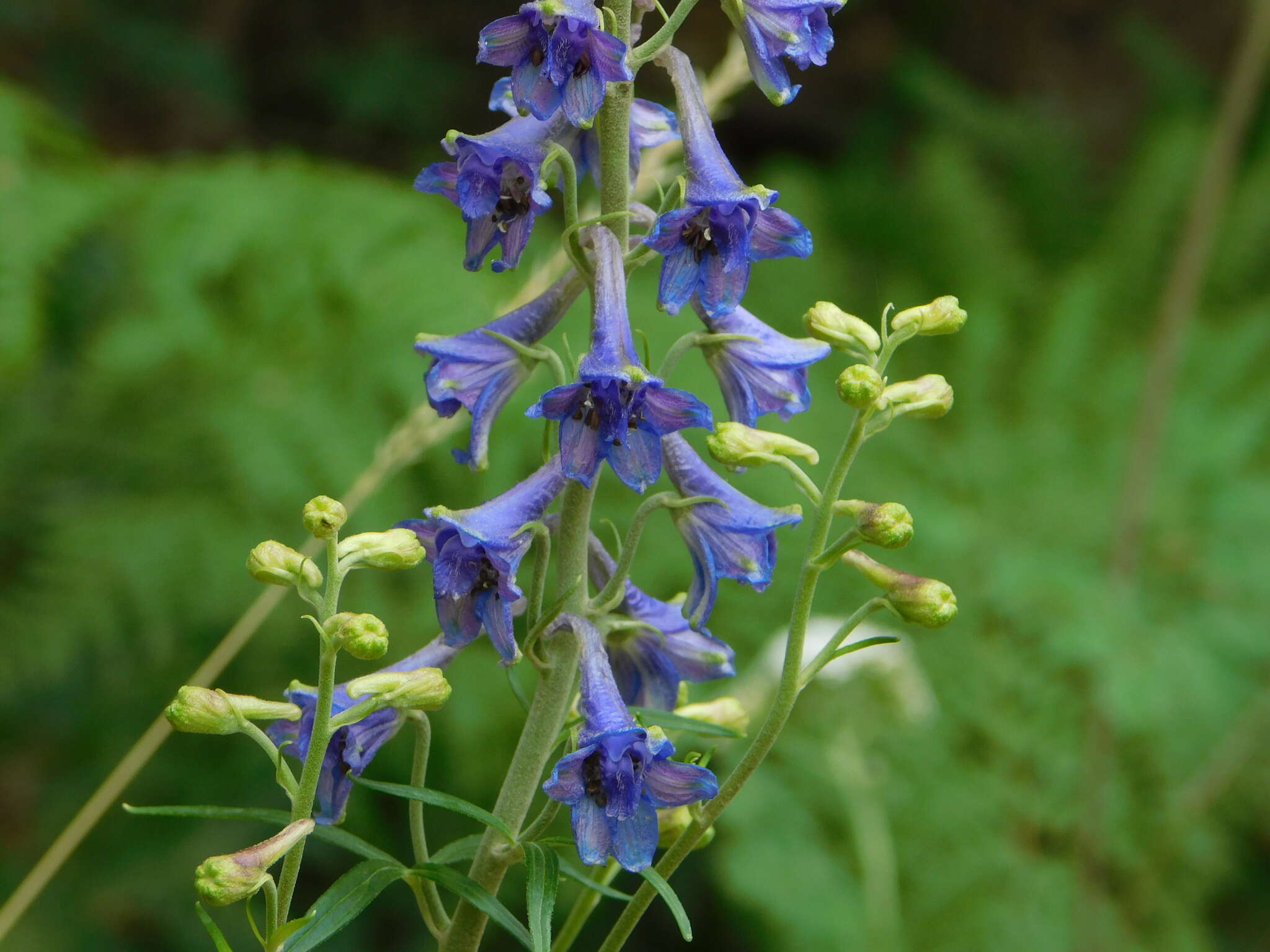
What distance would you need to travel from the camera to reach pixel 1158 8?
28.7ft

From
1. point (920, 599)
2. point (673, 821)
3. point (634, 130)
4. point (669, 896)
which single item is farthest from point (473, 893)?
point (634, 130)

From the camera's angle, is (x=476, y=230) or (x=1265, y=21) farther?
(x=1265, y=21)

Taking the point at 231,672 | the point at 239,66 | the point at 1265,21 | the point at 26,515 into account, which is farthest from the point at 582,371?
the point at 239,66

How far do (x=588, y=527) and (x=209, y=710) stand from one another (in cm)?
44

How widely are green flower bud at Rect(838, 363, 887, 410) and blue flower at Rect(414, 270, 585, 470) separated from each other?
15.4 inches

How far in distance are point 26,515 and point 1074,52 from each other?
7779 mm

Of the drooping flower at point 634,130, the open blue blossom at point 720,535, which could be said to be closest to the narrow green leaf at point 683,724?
the open blue blossom at point 720,535

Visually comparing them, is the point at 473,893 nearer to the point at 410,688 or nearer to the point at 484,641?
the point at 410,688

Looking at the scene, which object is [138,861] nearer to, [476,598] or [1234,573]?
[476,598]

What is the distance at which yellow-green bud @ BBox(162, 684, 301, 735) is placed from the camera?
46.8 inches

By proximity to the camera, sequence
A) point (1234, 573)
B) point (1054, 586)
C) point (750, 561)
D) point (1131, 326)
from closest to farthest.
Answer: point (750, 561), point (1054, 586), point (1234, 573), point (1131, 326)

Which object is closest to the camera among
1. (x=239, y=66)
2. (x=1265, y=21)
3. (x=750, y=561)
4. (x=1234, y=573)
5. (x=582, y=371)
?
(x=582, y=371)

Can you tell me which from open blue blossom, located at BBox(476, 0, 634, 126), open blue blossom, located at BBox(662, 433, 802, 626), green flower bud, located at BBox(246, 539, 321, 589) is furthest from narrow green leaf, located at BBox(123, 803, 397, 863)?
open blue blossom, located at BBox(476, 0, 634, 126)

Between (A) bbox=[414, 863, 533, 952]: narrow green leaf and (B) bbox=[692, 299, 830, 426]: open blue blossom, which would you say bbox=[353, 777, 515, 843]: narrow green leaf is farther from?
(B) bbox=[692, 299, 830, 426]: open blue blossom
